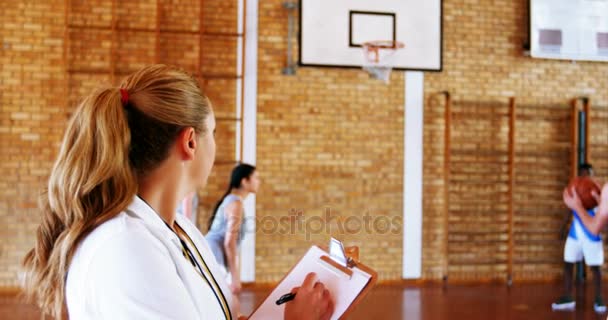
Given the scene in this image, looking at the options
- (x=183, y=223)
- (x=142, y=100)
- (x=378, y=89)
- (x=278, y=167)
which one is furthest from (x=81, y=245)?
(x=378, y=89)

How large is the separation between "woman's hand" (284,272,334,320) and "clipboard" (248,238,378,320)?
2 cm

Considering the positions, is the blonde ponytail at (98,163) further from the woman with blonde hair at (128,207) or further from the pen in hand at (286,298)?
the pen in hand at (286,298)

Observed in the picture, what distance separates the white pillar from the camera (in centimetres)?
714

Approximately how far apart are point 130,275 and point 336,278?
703 mm

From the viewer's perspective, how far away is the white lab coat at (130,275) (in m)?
0.88

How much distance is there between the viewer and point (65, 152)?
1017 mm

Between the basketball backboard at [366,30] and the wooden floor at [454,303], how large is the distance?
2.68m

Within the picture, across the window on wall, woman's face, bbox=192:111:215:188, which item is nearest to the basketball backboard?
the window on wall

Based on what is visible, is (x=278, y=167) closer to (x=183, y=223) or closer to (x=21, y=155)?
(x=21, y=155)

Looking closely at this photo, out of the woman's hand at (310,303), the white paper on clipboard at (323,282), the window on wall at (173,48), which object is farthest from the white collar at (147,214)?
the window on wall at (173,48)

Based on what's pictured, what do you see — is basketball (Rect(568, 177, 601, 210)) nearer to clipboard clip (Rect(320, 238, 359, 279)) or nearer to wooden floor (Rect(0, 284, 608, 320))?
wooden floor (Rect(0, 284, 608, 320))

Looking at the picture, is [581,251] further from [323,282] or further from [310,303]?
[310,303]

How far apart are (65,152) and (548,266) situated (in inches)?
297

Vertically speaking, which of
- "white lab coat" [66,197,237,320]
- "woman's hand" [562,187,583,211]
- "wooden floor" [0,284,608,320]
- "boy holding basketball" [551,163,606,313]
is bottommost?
"wooden floor" [0,284,608,320]
